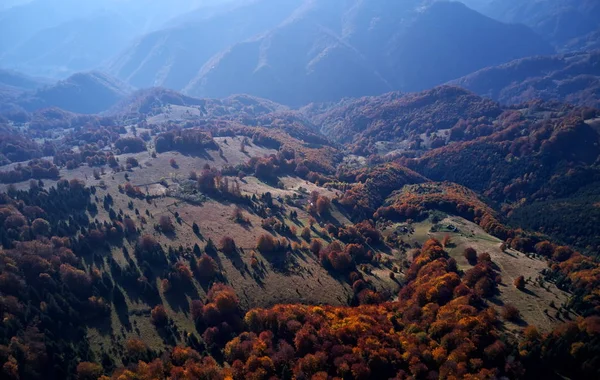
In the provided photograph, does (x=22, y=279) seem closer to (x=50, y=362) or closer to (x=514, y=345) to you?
(x=50, y=362)

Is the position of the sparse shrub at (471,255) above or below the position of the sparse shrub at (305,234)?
below

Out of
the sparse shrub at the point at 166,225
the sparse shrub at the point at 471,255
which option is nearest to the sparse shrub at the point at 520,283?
the sparse shrub at the point at 471,255

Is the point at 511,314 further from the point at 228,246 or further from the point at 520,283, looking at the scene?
the point at 228,246

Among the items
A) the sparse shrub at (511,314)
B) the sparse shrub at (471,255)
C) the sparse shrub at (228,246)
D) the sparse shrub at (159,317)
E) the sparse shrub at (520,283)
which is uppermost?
the sparse shrub at (228,246)

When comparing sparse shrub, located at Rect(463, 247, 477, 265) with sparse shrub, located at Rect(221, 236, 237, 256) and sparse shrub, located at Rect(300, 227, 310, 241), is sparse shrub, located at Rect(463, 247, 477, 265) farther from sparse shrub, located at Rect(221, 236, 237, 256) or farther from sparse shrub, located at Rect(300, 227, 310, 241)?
sparse shrub, located at Rect(221, 236, 237, 256)

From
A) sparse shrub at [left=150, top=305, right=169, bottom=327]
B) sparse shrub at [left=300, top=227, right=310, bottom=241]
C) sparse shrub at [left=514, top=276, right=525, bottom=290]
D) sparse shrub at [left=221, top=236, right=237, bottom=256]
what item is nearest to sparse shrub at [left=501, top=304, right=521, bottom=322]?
sparse shrub at [left=514, top=276, right=525, bottom=290]

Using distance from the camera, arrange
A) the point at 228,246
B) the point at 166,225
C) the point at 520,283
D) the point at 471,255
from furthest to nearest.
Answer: the point at 166,225
the point at 228,246
the point at 471,255
the point at 520,283

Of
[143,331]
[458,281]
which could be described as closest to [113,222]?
[143,331]

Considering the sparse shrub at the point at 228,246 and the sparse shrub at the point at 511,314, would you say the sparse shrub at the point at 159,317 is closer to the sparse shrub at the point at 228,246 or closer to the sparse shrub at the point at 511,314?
the sparse shrub at the point at 228,246

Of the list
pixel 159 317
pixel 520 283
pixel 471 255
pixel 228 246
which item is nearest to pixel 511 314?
pixel 520 283

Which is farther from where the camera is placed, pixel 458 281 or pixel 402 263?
pixel 402 263

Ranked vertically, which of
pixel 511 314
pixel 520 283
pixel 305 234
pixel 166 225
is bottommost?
pixel 511 314
